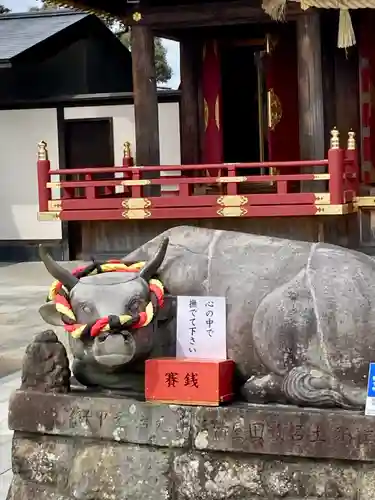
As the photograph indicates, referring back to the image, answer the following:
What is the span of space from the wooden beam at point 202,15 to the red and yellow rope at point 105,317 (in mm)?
7932

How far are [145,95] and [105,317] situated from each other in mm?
8656

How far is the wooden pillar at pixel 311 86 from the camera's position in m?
10.8

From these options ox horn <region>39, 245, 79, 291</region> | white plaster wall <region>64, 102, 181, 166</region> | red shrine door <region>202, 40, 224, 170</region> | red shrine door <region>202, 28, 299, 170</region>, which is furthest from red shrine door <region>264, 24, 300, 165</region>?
ox horn <region>39, 245, 79, 291</region>

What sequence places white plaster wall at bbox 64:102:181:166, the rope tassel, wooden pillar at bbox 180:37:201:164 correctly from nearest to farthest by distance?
the rope tassel
wooden pillar at bbox 180:37:201:164
white plaster wall at bbox 64:102:181:166

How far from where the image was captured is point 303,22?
10.9 metres

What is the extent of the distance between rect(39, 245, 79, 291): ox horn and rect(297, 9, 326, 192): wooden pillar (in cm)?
737

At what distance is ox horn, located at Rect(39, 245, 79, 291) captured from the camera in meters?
3.65

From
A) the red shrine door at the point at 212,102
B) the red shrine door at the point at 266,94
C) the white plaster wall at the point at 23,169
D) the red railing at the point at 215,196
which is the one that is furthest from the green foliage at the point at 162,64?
the red railing at the point at 215,196

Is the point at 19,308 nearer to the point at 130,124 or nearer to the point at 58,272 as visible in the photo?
the point at 130,124

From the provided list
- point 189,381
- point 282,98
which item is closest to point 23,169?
point 282,98

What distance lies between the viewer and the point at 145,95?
38.6 feet

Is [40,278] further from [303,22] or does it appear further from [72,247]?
[303,22]

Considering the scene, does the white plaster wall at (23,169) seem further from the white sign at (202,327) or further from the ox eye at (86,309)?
the ox eye at (86,309)

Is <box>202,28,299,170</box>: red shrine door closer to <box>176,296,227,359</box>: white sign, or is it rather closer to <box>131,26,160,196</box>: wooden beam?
<box>131,26,160,196</box>: wooden beam
